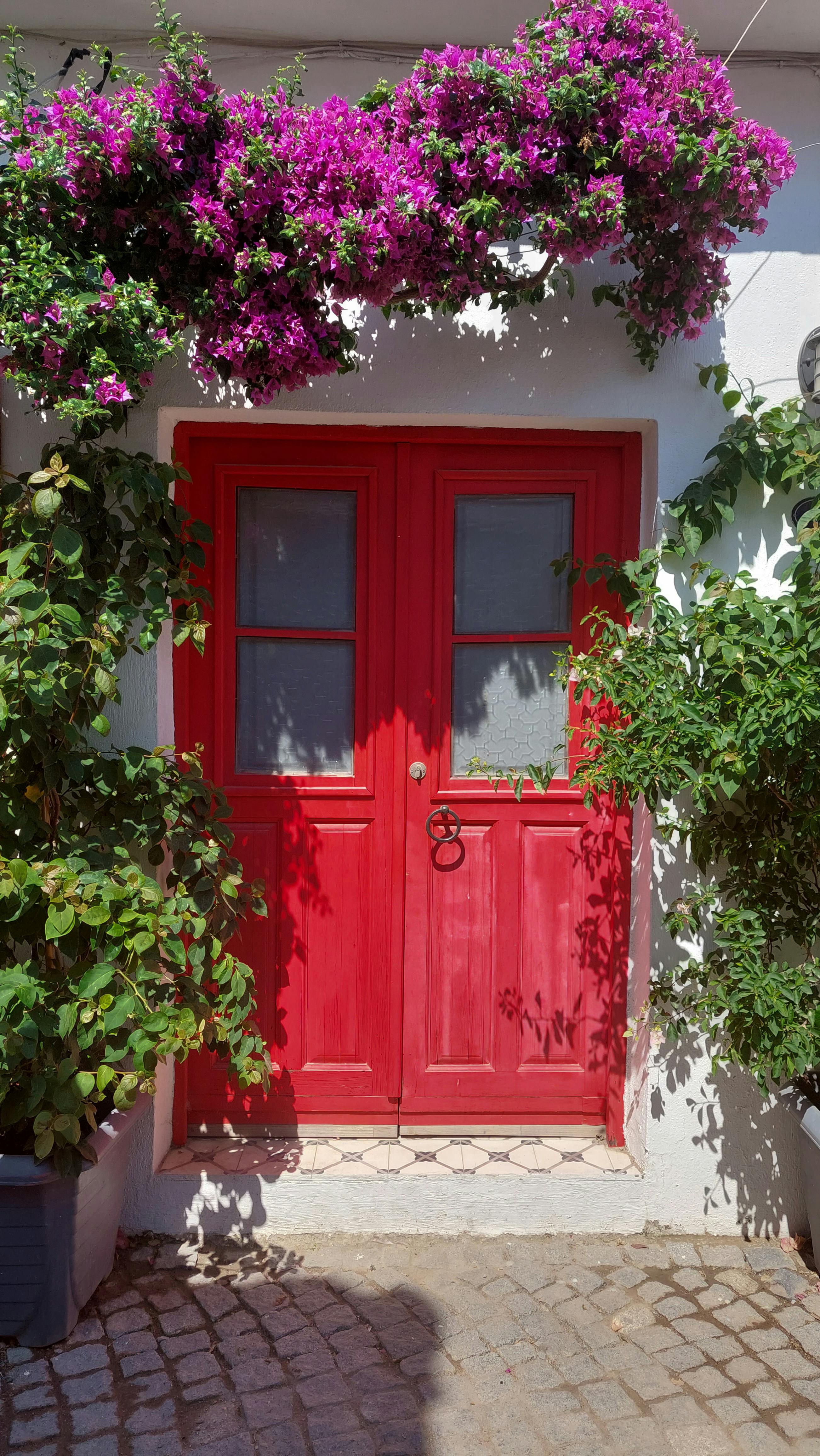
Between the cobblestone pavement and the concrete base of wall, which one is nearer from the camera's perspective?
the cobblestone pavement

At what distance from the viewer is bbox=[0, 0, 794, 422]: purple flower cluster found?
7.86 ft

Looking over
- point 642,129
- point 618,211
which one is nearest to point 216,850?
point 618,211

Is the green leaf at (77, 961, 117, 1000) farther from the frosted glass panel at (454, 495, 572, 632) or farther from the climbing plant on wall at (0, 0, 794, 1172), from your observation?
the frosted glass panel at (454, 495, 572, 632)

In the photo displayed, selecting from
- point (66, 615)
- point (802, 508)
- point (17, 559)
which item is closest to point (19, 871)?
point (66, 615)

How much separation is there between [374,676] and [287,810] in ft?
1.73

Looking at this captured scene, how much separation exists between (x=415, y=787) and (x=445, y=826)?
165 mm

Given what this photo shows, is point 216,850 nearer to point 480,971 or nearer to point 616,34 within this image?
point 480,971

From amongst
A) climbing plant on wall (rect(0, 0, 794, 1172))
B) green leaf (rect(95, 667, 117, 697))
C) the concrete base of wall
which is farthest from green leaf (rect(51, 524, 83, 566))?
the concrete base of wall

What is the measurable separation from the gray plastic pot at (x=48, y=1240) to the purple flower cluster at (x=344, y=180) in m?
1.92

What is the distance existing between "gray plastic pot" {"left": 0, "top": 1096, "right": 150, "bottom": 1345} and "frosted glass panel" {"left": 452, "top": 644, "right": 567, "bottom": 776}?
1.53 metres

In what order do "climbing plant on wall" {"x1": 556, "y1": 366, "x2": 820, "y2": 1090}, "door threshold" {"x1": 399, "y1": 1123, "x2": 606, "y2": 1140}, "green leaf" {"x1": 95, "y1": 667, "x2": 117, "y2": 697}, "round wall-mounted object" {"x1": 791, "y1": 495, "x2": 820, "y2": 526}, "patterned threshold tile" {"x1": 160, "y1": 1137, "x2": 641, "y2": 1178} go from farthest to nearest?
"door threshold" {"x1": 399, "y1": 1123, "x2": 606, "y2": 1140}
"patterned threshold tile" {"x1": 160, "y1": 1137, "x2": 641, "y2": 1178}
"round wall-mounted object" {"x1": 791, "y1": 495, "x2": 820, "y2": 526}
"climbing plant on wall" {"x1": 556, "y1": 366, "x2": 820, "y2": 1090}
"green leaf" {"x1": 95, "y1": 667, "x2": 117, "y2": 697}

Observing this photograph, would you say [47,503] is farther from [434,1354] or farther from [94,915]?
[434,1354]

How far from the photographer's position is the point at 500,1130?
3.40m

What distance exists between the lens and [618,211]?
8.28ft
